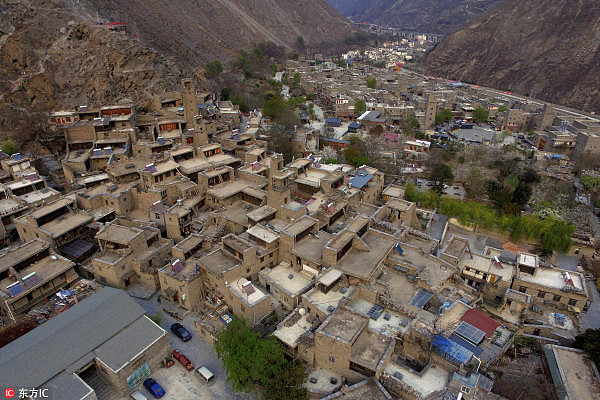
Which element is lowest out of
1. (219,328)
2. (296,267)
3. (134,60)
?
(219,328)

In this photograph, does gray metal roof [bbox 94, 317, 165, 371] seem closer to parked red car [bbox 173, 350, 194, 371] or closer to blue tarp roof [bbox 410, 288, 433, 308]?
parked red car [bbox 173, 350, 194, 371]

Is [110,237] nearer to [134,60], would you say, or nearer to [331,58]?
[134,60]

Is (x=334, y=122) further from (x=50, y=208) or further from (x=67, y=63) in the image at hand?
(x=50, y=208)

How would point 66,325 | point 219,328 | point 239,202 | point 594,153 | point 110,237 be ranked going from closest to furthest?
point 66,325 → point 219,328 → point 110,237 → point 239,202 → point 594,153

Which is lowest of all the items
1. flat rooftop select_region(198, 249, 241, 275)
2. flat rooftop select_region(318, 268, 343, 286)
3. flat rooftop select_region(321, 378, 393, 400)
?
flat rooftop select_region(321, 378, 393, 400)

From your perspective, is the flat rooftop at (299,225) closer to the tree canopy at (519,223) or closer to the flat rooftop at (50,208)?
the tree canopy at (519,223)

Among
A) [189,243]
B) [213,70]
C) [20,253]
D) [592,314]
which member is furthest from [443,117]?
[20,253]

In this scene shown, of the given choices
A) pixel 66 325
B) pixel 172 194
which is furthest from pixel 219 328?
pixel 172 194

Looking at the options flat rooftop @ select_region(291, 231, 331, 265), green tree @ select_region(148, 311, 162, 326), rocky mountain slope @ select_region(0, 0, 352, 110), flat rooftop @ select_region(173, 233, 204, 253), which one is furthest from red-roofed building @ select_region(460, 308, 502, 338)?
rocky mountain slope @ select_region(0, 0, 352, 110)
